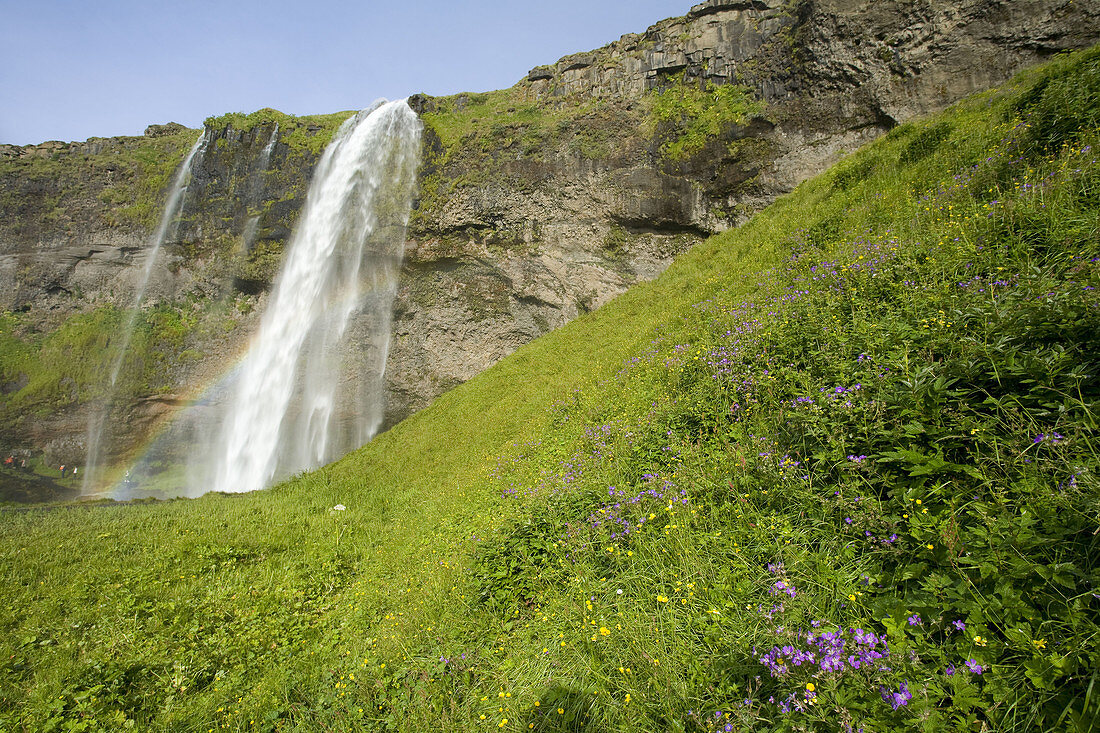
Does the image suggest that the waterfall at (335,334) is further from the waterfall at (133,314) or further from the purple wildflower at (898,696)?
the purple wildflower at (898,696)

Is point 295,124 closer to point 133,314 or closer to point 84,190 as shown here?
point 133,314

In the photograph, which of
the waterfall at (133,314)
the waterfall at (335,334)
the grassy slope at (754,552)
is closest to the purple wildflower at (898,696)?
the grassy slope at (754,552)

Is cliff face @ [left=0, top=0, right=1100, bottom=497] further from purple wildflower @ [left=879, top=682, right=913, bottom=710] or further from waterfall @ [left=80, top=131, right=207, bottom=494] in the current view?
purple wildflower @ [left=879, top=682, right=913, bottom=710]

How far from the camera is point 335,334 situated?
86.9 ft

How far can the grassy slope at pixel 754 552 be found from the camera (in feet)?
6.53

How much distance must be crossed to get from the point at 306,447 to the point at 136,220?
25.3 m

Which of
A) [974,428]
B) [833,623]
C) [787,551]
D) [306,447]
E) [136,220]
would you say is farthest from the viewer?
[136,220]

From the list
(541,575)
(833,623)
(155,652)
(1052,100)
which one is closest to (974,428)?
(833,623)

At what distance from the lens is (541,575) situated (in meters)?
4.07

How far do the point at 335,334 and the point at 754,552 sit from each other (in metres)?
27.2

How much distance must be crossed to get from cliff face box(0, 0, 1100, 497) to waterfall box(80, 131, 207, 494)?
91 cm

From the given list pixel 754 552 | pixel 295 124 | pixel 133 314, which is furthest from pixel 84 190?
pixel 754 552

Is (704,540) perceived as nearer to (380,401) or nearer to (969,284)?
(969,284)

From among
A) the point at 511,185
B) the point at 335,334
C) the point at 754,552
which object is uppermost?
the point at 511,185
